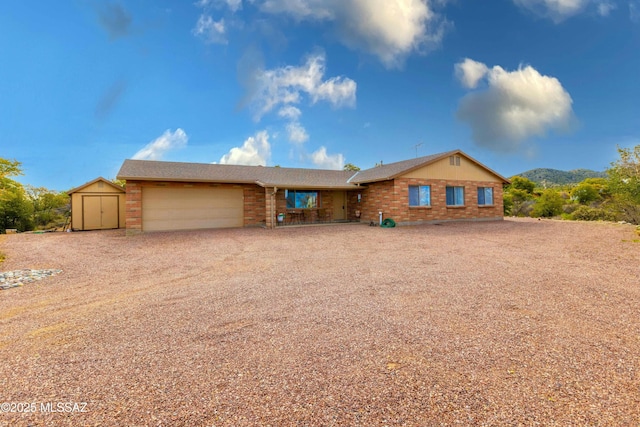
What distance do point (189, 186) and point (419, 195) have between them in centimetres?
1248

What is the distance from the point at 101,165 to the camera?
19578 millimetres

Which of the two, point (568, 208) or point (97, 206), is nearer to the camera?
point (97, 206)

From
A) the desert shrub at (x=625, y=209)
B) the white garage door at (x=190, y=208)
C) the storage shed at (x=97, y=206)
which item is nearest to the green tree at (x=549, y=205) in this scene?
the desert shrub at (x=625, y=209)

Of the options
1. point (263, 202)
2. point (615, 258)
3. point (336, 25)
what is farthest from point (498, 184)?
point (263, 202)

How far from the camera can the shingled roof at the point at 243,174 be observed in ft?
43.5

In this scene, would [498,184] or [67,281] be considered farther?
[498,184]

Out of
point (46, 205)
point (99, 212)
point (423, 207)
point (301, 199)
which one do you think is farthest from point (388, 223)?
point (46, 205)

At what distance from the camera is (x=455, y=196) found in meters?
16.4

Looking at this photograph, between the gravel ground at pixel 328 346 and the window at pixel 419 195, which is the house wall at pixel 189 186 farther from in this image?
the window at pixel 419 195

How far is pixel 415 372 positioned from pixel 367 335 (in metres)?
0.75

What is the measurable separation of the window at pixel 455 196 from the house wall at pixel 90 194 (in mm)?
19480

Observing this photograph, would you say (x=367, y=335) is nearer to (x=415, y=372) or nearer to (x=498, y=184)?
(x=415, y=372)

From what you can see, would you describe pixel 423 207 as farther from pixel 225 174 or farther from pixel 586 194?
pixel 586 194

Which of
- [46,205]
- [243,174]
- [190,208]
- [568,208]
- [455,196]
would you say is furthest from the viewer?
[568,208]
